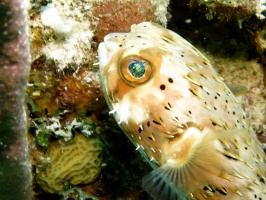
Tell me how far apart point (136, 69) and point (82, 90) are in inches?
37.2

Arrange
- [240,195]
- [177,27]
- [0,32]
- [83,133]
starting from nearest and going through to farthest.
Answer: [0,32], [240,195], [83,133], [177,27]

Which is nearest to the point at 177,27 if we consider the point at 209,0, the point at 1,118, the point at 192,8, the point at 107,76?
the point at 192,8

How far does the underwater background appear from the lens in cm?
259

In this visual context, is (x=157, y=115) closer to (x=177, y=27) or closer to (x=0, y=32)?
(x=0, y=32)

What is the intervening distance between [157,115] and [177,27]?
92.9 inches

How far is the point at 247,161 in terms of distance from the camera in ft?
7.77

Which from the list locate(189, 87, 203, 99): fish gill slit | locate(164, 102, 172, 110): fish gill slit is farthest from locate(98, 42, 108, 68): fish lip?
locate(189, 87, 203, 99): fish gill slit

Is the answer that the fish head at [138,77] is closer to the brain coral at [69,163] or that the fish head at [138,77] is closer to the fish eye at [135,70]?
the fish eye at [135,70]

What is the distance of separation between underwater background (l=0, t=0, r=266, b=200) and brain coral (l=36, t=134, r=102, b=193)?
0.03ft

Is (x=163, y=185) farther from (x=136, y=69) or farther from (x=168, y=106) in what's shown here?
(x=136, y=69)

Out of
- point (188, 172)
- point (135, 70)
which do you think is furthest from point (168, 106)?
point (188, 172)

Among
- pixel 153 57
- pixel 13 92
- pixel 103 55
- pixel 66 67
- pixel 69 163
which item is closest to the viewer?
pixel 13 92

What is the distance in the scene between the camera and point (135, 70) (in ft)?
7.06

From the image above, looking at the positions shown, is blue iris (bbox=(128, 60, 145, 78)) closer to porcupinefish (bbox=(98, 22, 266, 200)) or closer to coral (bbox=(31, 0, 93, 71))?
porcupinefish (bbox=(98, 22, 266, 200))
